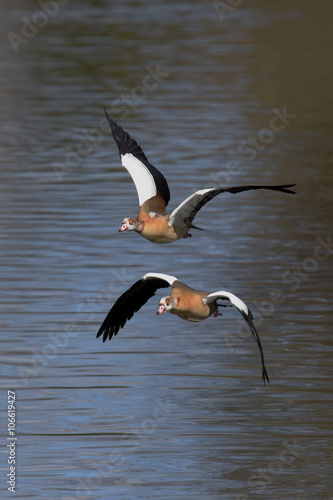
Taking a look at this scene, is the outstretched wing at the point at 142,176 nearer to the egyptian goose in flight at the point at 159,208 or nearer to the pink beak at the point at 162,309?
the egyptian goose in flight at the point at 159,208

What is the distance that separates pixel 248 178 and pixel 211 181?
41.4 inches

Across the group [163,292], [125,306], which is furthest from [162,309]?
[163,292]

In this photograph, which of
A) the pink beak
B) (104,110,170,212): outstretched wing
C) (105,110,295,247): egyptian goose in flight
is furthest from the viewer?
(104,110,170,212): outstretched wing

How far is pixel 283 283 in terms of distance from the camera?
1702cm

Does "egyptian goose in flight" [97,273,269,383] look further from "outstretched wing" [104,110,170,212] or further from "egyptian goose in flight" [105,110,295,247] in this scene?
"outstretched wing" [104,110,170,212]

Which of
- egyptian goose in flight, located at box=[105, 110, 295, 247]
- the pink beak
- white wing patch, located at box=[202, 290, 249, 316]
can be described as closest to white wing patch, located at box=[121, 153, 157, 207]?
egyptian goose in flight, located at box=[105, 110, 295, 247]

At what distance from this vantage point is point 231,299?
30.2 ft

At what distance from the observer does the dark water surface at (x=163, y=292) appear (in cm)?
1183

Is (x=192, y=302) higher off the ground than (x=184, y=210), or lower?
lower

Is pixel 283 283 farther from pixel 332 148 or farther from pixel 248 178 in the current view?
pixel 332 148

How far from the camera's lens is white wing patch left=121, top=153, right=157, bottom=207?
10175mm

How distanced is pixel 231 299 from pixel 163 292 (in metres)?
7.54

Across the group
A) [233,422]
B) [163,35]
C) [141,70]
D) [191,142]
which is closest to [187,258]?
[233,422]

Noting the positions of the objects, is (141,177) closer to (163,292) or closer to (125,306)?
Result: (125,306)
